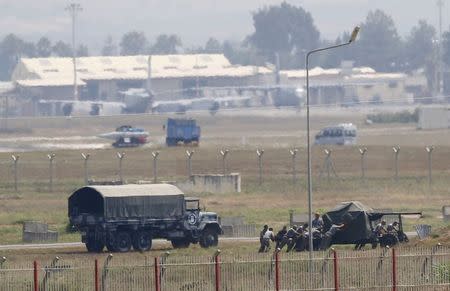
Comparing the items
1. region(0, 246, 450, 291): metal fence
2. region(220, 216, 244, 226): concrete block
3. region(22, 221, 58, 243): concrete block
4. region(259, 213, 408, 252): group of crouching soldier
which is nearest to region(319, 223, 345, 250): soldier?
region(259, 213, 408, 252): group of crouching soldier

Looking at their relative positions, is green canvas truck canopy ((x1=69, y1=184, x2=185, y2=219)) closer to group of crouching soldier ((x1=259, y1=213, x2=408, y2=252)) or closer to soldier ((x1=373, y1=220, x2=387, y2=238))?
group of crouching soldier ((x1=259, y1=213, x2=408, y2=252))

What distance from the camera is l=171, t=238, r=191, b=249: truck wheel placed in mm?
58938

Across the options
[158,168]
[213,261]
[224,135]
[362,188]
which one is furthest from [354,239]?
[224,135]

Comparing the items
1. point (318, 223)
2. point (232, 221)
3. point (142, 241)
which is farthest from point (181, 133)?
point (318, 223)

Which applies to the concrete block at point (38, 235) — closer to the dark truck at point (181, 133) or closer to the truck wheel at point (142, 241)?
the truck wheel at point (142, 241)

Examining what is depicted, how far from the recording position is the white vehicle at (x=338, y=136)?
13712 cm

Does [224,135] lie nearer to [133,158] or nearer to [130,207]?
[133,158]

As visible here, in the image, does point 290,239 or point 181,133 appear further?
point 181,133

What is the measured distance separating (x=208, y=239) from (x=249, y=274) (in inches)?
789

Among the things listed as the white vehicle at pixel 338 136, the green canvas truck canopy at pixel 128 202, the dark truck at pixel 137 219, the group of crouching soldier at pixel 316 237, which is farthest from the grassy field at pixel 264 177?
the green canvas truck canopy at pixel 128 202

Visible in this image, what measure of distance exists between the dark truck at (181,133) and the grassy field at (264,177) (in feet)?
6.40

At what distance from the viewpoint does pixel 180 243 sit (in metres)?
59.2

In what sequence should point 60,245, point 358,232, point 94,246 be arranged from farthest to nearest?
point 60,245 → point 94,246 → point 358,232

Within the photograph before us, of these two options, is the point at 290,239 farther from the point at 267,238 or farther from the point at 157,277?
the point at 157,277
